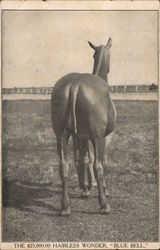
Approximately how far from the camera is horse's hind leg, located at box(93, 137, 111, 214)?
182 inches

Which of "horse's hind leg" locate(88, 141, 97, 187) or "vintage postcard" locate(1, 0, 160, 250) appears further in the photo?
"horse's hind leg" locate(88, 141, 97, 187)

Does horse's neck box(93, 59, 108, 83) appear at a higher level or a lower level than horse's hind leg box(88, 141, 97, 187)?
higher

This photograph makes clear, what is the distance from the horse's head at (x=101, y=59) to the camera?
4938mm

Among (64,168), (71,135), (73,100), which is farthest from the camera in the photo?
(71,135)

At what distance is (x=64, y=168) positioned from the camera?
186 inches

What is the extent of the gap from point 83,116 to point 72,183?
3.31 feet

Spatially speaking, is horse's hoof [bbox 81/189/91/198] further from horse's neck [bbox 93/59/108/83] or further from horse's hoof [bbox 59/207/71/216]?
horse's neck [bbox 93/59/108/83]

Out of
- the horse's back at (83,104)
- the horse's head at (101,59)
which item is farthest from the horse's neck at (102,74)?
the horse's back at (83,104)

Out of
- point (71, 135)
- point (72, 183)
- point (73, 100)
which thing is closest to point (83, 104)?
point (73, 100)

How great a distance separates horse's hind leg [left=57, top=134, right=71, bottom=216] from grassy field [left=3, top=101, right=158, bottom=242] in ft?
0.41

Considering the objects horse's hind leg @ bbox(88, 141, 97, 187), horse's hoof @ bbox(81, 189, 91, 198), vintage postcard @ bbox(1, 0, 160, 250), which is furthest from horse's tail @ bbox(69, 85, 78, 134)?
horse's hoof @ bbox(81, 189, 91, 198)

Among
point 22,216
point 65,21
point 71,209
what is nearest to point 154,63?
point 65,21

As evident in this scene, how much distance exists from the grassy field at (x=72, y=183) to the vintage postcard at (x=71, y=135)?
0.01m

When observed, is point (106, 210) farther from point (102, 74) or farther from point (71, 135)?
point (102, 74)
